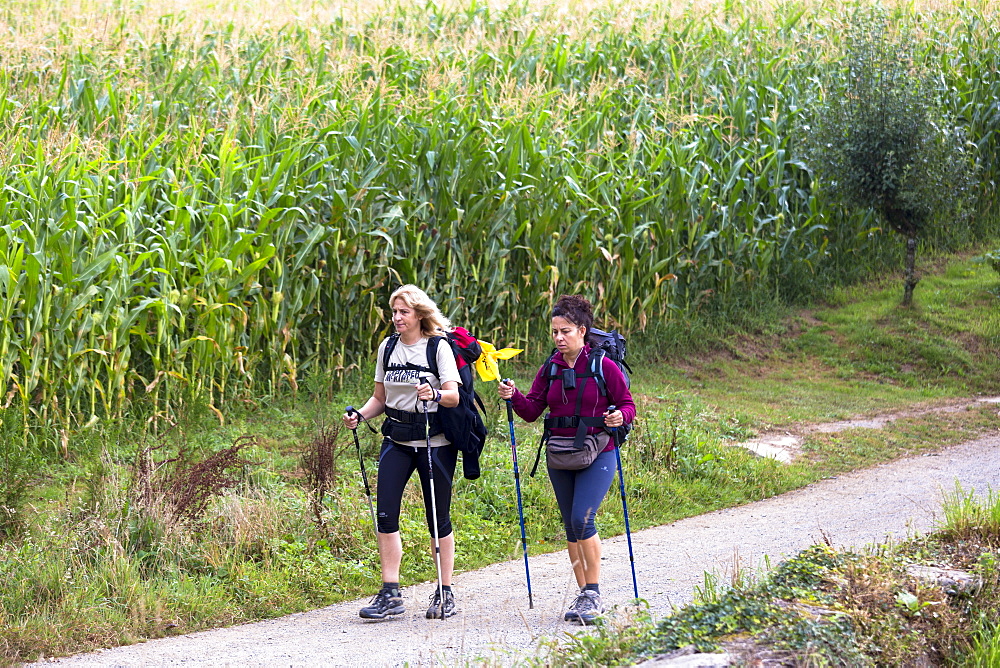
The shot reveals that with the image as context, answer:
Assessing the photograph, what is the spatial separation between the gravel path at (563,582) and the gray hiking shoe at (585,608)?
7 centimetres

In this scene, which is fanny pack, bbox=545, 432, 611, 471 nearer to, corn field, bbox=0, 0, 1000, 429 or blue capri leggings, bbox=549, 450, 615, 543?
blue capri leggings, bbox=549, 450, 615, 543

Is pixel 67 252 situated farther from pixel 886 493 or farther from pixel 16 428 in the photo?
pixel 886 493

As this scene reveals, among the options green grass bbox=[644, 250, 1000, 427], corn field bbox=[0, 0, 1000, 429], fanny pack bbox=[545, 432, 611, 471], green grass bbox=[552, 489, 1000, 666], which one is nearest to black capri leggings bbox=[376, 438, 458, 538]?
fanny pack bbox=[545, 432, 611, 471]

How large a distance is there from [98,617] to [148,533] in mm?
891

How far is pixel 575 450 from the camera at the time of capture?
609 centimetres

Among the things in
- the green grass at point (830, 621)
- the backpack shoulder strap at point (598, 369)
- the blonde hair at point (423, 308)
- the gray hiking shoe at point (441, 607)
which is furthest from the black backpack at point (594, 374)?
the green grass at point (830, 621)

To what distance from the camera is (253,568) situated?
6.82 m

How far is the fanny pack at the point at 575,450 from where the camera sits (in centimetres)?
609

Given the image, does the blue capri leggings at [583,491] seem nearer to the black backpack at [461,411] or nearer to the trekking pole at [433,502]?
the black backpack at [461,411]

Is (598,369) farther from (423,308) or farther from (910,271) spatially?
(910,271)

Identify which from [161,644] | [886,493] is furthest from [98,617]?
[886,493]

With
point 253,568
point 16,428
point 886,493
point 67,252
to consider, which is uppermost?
point 67,252

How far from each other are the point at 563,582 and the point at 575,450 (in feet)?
4.35

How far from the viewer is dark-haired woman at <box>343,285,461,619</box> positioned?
20.4 ft
